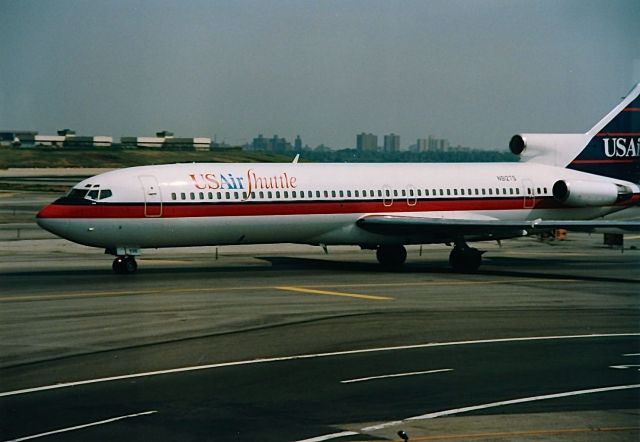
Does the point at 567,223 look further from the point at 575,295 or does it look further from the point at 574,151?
the point at 574,151

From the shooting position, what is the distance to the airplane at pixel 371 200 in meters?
35.8

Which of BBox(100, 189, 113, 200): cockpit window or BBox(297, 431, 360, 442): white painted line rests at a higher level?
BBox(100, 189, 113, 200): cockpit window

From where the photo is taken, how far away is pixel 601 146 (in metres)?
46.2

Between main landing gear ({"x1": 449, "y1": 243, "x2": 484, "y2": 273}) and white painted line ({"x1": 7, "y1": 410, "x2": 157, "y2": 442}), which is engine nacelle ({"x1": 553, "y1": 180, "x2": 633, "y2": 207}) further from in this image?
white painted line ({"x1": 7, "y1": 410, "x2": 157, "y2": 442})

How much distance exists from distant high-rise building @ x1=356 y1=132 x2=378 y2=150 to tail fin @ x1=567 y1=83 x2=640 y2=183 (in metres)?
10.8

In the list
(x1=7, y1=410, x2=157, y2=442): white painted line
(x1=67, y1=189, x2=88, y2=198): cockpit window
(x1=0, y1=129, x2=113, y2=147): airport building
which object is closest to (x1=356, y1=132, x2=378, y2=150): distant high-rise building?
(x1=67, y1=189, x2=88, y2=198): cockpit window

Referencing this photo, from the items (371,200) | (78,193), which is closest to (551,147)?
(371,200)

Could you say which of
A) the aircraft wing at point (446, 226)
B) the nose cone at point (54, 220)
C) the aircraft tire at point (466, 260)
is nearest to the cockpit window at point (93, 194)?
the nose cone at point (54, 220)

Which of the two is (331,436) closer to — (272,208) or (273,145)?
(272,208)

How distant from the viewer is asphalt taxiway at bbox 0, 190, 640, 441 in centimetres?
1652

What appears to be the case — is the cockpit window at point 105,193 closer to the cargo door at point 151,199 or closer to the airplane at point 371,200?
the airplane at point 371,200

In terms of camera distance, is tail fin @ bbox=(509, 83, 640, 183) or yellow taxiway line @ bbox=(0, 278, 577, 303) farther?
tail fin @ bbox=(509, 83, 640, 183)

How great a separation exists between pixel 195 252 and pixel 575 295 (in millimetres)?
18964

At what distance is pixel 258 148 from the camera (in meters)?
61.9
